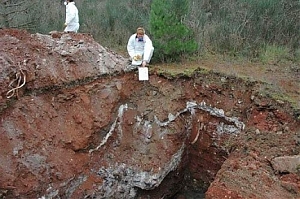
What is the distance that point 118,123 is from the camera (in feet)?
22.6

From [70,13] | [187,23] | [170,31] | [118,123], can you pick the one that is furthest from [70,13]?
[187,23]

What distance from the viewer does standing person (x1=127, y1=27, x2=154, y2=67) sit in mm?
7055

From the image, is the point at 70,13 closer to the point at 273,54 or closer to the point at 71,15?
the point at 71,15

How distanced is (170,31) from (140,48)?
1142 millimetres

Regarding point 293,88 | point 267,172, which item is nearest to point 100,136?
point 267,172

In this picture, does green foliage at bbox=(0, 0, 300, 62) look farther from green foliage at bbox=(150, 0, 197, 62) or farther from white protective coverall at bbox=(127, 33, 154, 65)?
white protective coverall at bbox=(127, 33, 154, 65)

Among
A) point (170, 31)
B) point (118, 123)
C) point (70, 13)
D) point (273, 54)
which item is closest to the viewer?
point (118, 123)

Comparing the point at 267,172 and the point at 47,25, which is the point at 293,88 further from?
the point at 47,25

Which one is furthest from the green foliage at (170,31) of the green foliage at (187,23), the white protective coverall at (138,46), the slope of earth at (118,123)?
the white protective coverall at (138,46)

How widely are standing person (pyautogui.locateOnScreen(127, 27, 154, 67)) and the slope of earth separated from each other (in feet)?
0.92

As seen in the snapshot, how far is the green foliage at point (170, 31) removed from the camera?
809cm

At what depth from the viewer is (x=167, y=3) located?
815cm

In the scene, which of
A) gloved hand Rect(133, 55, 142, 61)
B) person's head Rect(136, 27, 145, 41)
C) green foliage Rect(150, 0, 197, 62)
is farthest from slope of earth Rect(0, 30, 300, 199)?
green foliage Rect(150, 0, 197, 62)

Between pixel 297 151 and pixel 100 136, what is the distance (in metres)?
3.03
